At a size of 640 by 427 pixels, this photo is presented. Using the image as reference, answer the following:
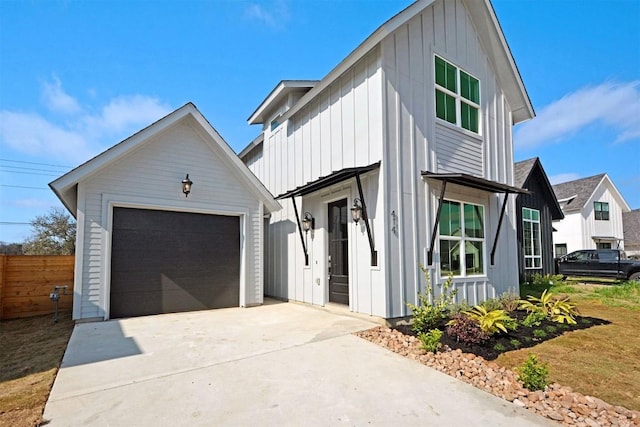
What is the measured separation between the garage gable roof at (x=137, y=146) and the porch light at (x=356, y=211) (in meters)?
2.72

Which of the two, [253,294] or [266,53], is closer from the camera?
[253,294]

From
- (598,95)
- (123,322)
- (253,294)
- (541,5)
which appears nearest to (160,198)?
(123,322)

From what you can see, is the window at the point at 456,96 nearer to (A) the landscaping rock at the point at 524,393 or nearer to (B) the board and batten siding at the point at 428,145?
(B) the board and batten siding at the point at 428,145

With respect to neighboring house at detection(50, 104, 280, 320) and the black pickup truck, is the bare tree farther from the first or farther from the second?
the black pickup truck

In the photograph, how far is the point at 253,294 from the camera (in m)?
8.35

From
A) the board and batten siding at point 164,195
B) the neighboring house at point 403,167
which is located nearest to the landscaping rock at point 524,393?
the neighboring house at point 403,167

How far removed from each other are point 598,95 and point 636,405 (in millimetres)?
19587

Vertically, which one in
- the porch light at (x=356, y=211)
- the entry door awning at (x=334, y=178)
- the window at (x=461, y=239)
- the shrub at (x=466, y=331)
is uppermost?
the entry door awning at (x=334, y=178)

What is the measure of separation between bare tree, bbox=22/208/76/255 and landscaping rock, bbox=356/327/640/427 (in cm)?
2263

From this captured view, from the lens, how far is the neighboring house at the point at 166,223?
21.6ft

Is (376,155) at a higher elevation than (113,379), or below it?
higher

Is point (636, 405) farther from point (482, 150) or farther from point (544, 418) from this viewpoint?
point (482, 150)

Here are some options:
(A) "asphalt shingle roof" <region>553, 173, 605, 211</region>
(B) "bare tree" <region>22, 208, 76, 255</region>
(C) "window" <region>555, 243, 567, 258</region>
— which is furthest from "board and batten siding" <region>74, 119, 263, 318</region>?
(C) "window" <region>555, 243, 567, 258</region>

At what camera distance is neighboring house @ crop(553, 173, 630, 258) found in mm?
24391
